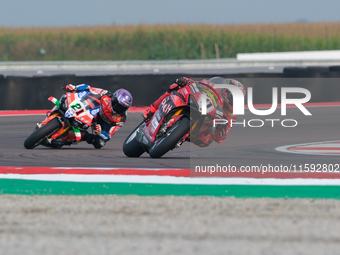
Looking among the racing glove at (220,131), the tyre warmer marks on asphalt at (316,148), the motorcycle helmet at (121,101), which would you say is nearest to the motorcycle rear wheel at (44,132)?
the motorcycle helmet at (121,101)

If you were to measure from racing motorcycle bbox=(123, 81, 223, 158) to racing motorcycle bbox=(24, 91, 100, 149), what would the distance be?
180 cm

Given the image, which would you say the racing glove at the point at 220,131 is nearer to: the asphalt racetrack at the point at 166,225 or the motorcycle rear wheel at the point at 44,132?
the asphalt racetrack at the point at 166,225

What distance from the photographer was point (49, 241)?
13.6 ft

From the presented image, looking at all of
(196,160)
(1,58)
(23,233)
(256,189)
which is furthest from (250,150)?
(1,58)

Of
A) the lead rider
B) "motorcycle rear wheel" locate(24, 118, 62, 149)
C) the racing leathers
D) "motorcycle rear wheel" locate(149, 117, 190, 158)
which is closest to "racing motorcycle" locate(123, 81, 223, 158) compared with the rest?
"motorcycle rear wheel" locate(149, 117, 190, 158)

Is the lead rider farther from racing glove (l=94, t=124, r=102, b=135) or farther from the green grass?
the green grass

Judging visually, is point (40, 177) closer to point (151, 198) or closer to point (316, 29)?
point (151, 198)

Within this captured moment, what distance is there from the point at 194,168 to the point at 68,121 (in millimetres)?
2706

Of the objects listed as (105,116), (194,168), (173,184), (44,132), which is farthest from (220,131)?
(44,132)

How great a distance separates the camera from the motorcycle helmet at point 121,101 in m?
8.70

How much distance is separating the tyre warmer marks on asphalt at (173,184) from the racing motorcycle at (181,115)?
67 centimetres

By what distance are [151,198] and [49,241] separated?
160 centimetres

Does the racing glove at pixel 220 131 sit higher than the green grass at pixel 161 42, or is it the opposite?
the racing glove at pixel 220 131

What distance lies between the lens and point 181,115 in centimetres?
717
